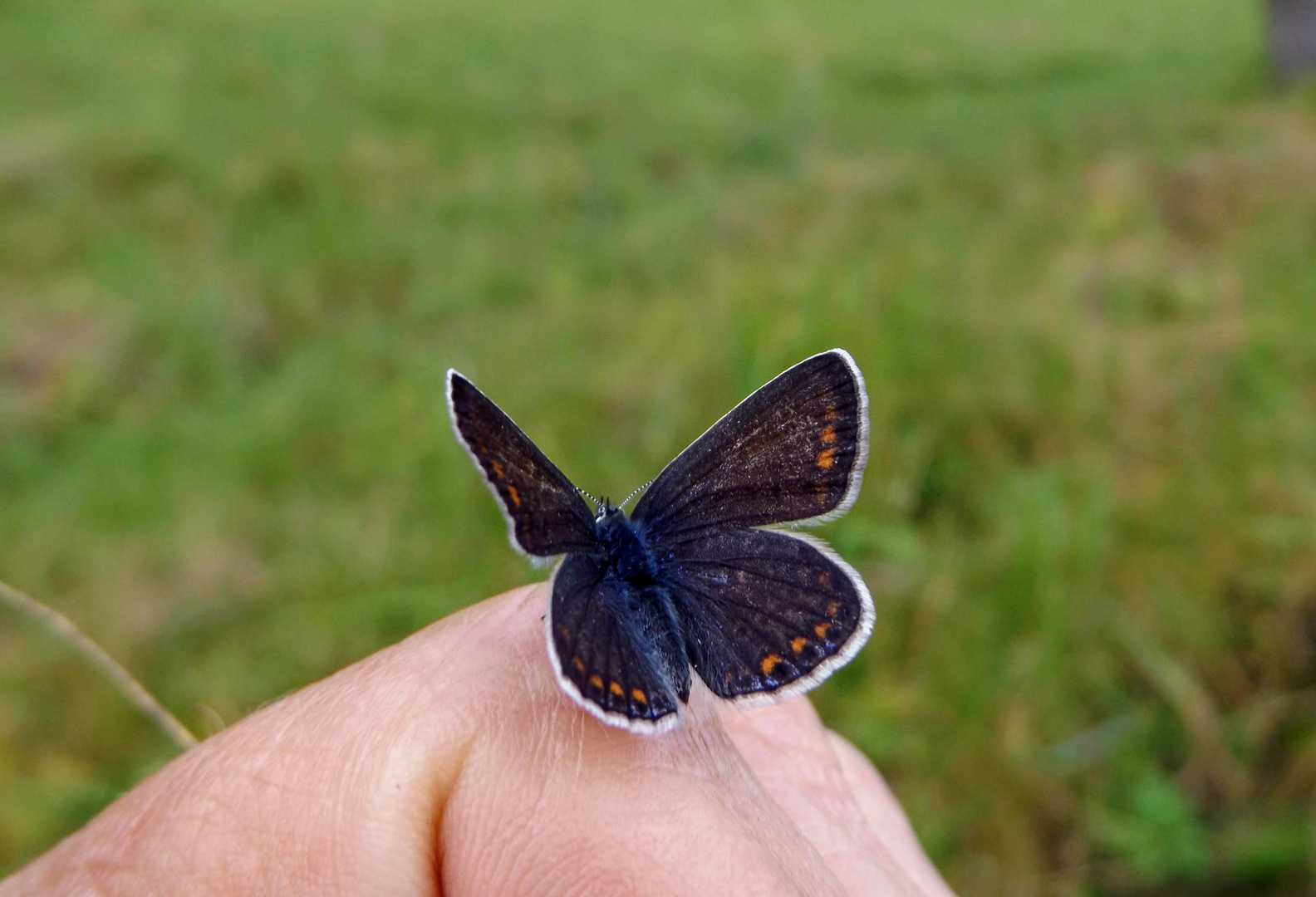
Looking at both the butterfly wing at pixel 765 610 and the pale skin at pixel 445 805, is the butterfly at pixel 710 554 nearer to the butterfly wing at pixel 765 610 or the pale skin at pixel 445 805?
the butterfly wing at pixel 765 610

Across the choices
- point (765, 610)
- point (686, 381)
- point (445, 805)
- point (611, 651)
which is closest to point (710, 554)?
point (765, 610)

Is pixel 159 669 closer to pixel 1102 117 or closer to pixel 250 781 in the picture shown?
pixel 250 781

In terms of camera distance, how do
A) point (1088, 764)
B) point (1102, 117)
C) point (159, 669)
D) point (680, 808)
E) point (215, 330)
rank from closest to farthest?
1. point (680, 808)
2. point (1088, 764)
3. point (159, 669)
4. point (215, 330)
5. point (1102, 117)

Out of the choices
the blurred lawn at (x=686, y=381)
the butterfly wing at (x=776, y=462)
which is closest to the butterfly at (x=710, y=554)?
the butterfly wing at (x=776, y=462)

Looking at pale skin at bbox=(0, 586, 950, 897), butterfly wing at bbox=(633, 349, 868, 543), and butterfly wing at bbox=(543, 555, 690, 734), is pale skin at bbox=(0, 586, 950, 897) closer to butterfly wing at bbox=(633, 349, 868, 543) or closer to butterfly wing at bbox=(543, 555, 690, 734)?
butterfly wing at bbox=(543, 555, 690, 734)

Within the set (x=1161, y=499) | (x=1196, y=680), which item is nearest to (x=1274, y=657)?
(x=1196, y=680)

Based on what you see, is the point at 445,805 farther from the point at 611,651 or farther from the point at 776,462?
the point at 776,462
